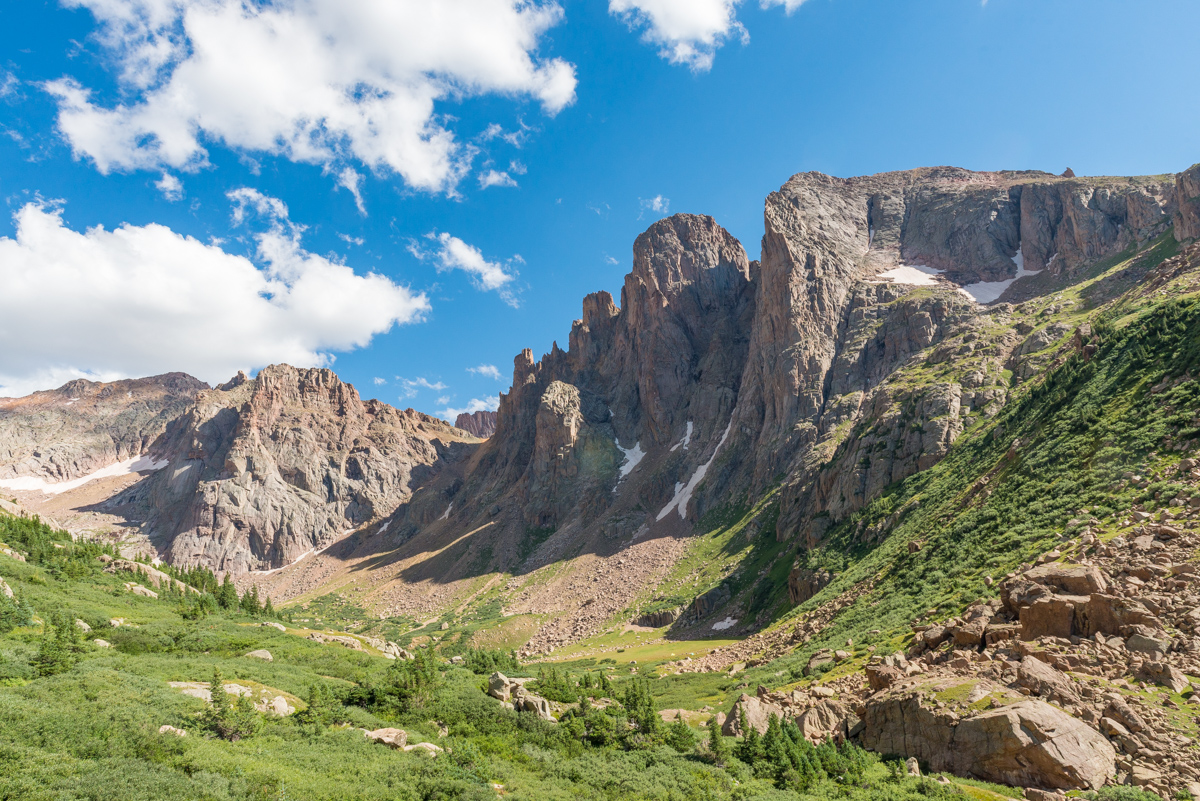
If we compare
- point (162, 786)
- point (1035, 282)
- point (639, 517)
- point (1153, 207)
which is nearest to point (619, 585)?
point (639, 517)

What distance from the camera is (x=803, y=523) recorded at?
75125mm

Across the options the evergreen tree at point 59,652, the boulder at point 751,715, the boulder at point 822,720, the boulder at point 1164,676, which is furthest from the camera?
the boulder at point 751,715

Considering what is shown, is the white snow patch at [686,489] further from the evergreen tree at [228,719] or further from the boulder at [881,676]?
the evergreen tree at [228,719]

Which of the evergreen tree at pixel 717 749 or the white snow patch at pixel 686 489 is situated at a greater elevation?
the white snow patch at pixel 686 489

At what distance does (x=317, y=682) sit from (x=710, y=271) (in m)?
147

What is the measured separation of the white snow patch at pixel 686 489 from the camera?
113 metres

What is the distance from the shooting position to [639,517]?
116875 mm

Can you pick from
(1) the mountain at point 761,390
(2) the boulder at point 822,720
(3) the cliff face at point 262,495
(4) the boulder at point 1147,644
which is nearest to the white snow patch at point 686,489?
(1) the mountain at point 761,390

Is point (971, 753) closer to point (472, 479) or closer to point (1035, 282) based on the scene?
point (1035, 282)

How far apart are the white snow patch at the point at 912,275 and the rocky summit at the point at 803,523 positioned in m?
0.89

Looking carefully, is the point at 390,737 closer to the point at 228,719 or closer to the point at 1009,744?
the point at 228,719

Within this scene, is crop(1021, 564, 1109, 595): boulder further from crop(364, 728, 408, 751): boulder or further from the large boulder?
crop(364, 728, 408, 751): boulder

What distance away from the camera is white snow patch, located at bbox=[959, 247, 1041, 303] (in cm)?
11175

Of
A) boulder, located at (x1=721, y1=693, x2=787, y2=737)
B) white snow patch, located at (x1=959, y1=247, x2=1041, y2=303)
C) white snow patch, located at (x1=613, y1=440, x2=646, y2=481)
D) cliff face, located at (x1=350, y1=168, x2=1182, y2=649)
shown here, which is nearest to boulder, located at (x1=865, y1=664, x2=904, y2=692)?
boulder, located at (x1=721, y1=693, x2=787, y2=737)
